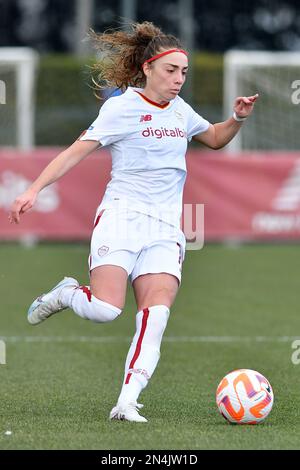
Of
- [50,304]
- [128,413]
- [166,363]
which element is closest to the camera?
[128,413]

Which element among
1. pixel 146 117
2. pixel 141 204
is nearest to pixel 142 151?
pixel 146 117

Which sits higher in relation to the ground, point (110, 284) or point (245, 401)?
point (110, 284)

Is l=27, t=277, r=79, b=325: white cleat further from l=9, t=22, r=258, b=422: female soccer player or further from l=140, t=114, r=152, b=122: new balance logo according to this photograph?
l=140, t=114, r=152, b=122: new balance logo

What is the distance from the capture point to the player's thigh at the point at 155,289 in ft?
22.7

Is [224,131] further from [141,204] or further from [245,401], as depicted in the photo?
[245,401]

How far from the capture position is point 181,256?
23.3 ft

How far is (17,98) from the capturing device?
862 inches

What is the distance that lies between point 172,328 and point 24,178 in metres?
9.11

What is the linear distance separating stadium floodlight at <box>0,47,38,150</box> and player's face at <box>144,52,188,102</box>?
14.7 meters

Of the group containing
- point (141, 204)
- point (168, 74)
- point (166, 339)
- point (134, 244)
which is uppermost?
point (168, 74)

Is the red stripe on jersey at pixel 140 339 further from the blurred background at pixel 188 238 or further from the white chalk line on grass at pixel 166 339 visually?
the white chalk line on grass at pixel 166 339

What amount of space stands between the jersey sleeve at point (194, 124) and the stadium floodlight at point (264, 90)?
14.5 m

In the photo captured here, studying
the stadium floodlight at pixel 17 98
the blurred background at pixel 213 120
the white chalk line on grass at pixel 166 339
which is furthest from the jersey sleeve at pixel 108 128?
the stadium floodlight at pixel 17 98

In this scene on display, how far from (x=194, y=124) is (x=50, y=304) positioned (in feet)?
4.57
